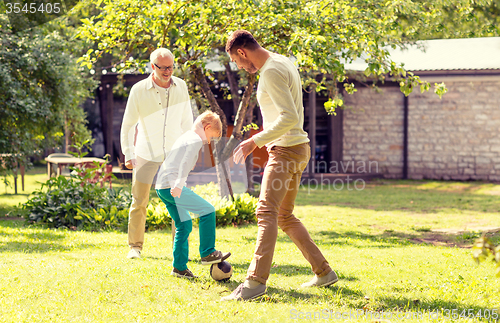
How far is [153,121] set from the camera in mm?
4523

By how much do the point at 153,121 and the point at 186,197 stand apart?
1043mm

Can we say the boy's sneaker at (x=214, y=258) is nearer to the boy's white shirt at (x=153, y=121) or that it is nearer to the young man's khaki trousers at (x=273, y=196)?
the young man's khaki trousers at (x=273, y=196)

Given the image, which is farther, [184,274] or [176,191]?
[184,274]

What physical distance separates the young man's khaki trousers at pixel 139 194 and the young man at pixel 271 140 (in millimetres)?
1468

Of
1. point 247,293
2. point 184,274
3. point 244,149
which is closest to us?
point 244,149

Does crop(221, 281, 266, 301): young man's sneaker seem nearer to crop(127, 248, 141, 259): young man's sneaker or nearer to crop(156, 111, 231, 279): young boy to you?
crop(156, 111, 231, 279): young boy

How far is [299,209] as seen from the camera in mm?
9227

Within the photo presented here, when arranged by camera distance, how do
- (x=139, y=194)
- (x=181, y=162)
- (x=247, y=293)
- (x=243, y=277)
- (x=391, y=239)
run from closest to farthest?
(x=247, y=293) < (x=181, y=162) < (x=243, y=277) < (x=139, y=194) < (x=391, y=239)

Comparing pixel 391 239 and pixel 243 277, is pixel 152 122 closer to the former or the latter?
pixel 243 277

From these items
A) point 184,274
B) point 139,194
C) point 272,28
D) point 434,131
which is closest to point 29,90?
point 272,28

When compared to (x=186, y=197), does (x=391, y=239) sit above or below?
below

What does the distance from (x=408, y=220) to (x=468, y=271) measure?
370 cm

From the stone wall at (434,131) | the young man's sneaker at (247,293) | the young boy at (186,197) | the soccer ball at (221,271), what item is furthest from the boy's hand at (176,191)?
the stone wall at (434,131)

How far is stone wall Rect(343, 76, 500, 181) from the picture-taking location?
14406 millimetres
